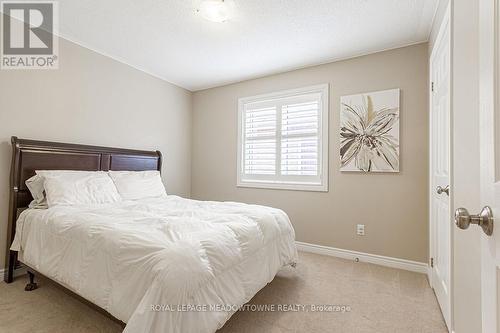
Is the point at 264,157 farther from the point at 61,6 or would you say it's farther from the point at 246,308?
the point at 61,6

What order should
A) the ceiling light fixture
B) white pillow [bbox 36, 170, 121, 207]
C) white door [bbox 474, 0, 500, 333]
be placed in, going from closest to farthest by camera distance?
white door [bbox 474, 0, 500, 333]
the ceiling light fixture
white pillow [bbox 36, 170, 121, 207]

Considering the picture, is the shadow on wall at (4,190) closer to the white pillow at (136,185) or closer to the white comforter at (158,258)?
the white comforter at (158,258)

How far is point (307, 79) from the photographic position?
3371 mm

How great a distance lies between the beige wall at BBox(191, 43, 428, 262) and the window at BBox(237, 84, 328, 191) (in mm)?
114

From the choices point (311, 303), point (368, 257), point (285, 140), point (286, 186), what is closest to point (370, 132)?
point (285, 140)

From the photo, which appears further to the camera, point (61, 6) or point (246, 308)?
point (61, 6)

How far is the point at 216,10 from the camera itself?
217 cm

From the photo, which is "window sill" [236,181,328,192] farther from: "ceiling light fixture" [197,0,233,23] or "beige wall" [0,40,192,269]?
"ceiling light fixture" [197,0,233,23]

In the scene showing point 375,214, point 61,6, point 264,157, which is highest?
point 61,6

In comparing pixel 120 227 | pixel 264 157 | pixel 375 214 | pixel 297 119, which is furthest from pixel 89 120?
pixel 375 214

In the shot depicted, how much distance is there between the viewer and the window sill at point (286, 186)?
127 inches

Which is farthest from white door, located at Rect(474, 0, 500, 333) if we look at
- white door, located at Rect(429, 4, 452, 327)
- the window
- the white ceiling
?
the window

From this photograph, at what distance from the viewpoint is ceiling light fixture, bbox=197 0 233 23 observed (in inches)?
82.9

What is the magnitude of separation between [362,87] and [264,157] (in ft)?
5.29
